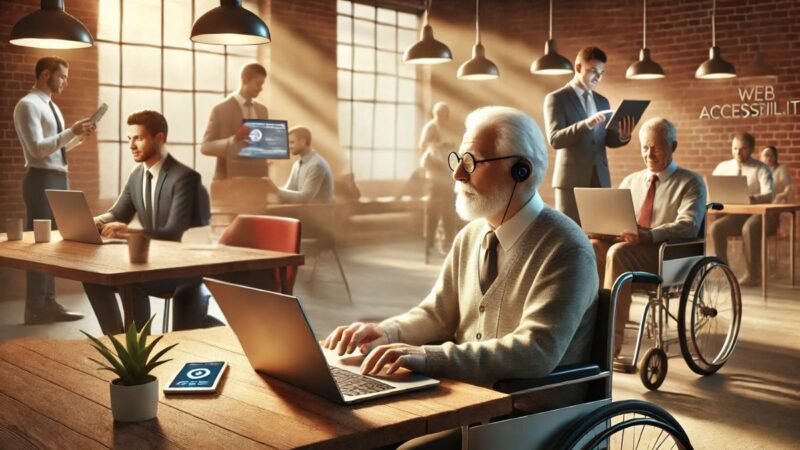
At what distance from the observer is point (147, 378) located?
1394 mm

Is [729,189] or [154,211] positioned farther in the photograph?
[729,189]

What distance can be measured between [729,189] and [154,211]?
4632 mm

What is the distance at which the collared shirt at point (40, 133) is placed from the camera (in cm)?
541

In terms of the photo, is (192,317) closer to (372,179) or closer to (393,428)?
(393,428)

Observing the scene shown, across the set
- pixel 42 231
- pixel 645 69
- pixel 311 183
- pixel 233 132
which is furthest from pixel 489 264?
pixel 645 69

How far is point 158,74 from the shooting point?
797 centimetres

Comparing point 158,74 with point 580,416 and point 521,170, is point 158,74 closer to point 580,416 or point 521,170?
point 521,170

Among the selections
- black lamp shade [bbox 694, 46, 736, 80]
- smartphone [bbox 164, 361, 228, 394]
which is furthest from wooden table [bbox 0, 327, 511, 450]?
black lamp shade [bbox 694, 46, 736, 80]

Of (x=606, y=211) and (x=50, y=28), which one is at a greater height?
(x=50, y=28)

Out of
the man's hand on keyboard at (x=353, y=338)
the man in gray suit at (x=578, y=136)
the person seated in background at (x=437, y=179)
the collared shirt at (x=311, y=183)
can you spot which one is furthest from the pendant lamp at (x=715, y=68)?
the man's hand on keyboard at (x=353, y=338)

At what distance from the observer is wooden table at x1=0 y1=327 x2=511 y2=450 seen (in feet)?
4.27

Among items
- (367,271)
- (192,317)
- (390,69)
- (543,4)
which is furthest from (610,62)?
(192,317)

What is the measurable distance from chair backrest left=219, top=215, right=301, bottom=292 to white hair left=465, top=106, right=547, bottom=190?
1877 millimetres

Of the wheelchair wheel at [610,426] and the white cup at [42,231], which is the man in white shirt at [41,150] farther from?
the wheelchair wheel at [610,426]
